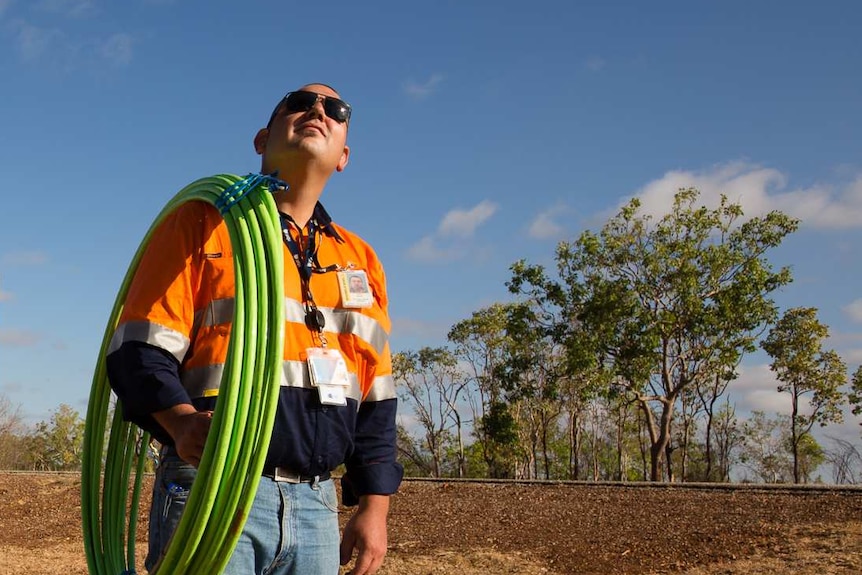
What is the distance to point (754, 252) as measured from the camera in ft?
81.8

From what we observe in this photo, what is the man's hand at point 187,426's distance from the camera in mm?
1945

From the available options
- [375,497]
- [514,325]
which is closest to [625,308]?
[514,325]

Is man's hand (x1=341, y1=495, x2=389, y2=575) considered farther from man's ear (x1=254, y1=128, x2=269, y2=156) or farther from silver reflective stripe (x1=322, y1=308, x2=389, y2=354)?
man's ear (x1=254, y1=128, x2=269, y2=156)

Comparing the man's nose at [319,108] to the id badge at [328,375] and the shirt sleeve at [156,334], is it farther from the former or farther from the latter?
the id badge at [328,375]

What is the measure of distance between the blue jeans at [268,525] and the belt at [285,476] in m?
0.01

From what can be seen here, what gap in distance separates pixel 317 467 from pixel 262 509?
Answer: 0.58 ft

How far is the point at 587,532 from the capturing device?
8.59 meters

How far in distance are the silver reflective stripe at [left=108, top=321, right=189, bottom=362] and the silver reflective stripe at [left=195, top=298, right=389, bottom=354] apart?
142 millimetres

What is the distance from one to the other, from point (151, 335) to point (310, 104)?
852 millimetres

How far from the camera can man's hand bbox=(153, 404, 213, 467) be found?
1.95m

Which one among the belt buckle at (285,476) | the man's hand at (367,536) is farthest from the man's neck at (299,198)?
the man's hand at (367,536)

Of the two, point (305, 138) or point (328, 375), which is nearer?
point (328, 375)

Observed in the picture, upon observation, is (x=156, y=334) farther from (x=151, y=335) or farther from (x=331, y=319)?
(x=331, y=319)

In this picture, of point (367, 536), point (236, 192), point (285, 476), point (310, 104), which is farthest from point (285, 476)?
point (310, 104)
